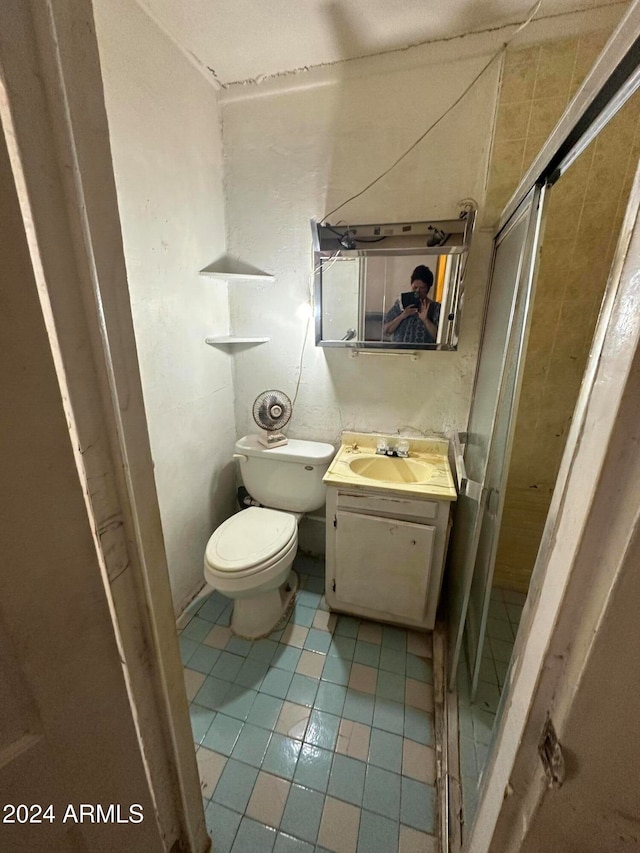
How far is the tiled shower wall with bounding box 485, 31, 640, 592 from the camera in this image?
1.18 m

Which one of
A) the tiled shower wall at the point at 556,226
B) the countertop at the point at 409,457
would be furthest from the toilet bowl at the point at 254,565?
the tiled shower wall at the point at 556,226

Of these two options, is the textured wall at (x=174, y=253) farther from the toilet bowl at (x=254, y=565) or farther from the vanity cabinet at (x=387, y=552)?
the vanity cabinet at (x=387, y=552)

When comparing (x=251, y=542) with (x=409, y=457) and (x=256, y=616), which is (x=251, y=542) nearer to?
(x=256, y=616)

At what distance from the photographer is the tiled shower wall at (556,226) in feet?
3.88

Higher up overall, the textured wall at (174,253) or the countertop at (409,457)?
the textured wall at (174,253)

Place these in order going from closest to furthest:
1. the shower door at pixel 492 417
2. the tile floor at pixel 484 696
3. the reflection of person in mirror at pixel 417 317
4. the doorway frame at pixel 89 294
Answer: the doorway frame at pixel 89 294 → the shower door at pixel 492 417 → the tile floor at pixel 484 696 → the reflection of person in mirror at pixel 417 317

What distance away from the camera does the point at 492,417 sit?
108cm

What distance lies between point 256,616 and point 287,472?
0.68m

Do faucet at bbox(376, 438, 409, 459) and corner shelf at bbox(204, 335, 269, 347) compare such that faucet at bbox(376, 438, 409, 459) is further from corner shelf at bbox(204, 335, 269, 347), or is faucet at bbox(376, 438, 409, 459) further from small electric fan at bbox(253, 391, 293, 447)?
corner shelf at bbox(204, 335, 269, 347)

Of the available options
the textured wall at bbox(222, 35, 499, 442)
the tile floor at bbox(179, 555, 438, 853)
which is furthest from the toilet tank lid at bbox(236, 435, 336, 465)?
the tile floor at bbox(179, 555, 438, 853)

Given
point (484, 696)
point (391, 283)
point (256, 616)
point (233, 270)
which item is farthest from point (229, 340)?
point (484, 696)

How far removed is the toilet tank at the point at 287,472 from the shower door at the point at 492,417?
683 millimetres

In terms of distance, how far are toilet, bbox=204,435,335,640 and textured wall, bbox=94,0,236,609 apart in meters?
0.23

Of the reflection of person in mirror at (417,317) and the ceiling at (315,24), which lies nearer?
the ceiling at (315,24)
